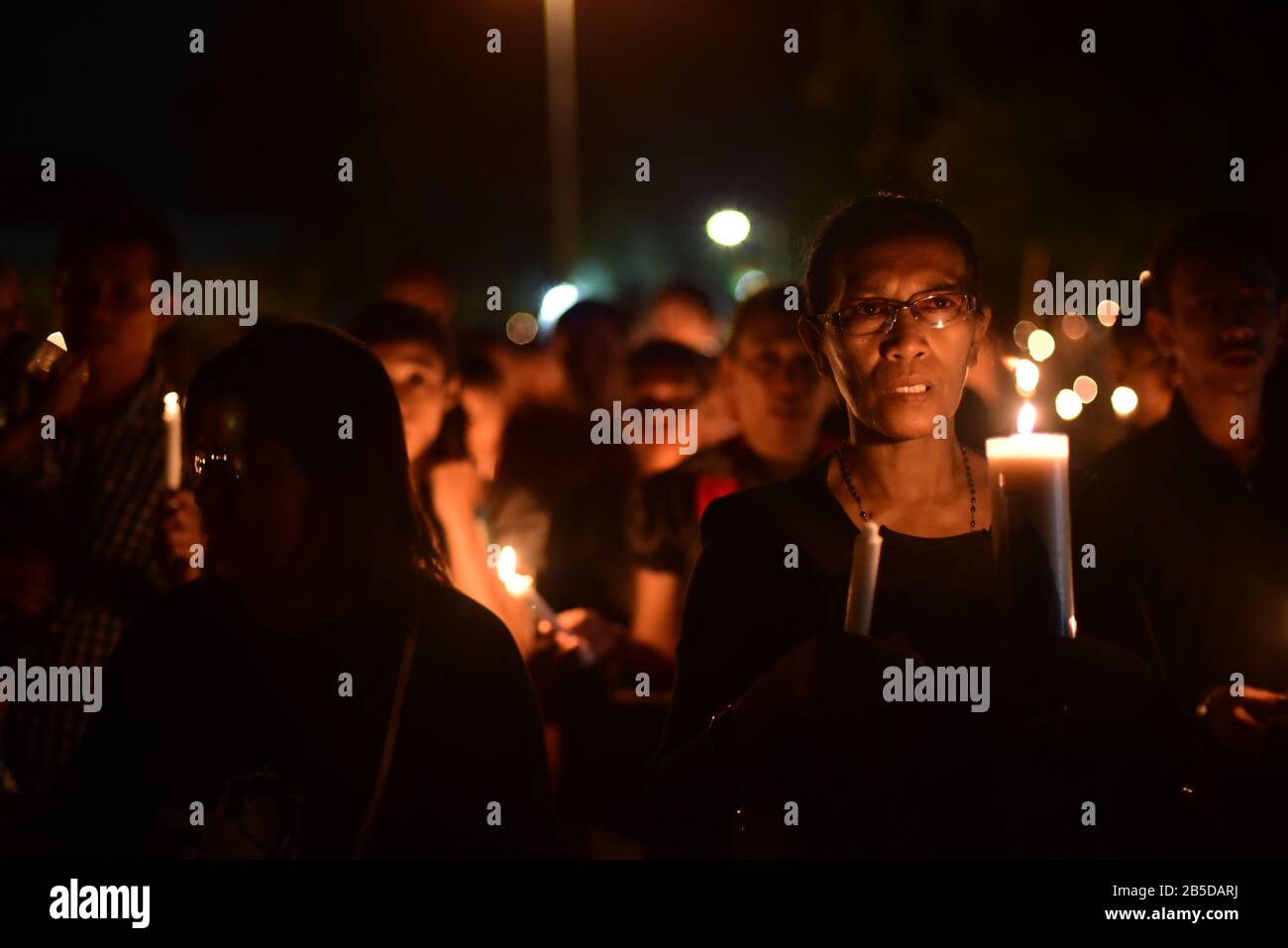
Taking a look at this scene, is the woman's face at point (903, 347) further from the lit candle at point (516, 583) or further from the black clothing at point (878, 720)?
the lit candle at point (516, 583)

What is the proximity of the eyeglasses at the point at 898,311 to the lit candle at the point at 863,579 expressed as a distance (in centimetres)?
59

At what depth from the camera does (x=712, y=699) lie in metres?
2.33

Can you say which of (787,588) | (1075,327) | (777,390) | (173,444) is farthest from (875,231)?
(1075,327)

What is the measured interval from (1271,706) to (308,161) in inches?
665

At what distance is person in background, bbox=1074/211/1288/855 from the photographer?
265 centimetres

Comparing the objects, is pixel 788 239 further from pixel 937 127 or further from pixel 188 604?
pixel 937 127

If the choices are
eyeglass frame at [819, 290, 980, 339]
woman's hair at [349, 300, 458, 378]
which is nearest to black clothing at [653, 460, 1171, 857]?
eyeglass frame at [819, 290, 980, 339]

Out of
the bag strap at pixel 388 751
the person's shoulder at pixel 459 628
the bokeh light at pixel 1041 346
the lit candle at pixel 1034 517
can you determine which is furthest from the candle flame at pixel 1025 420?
the bokeh light at pixel 1041 346

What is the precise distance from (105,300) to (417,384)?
88cm

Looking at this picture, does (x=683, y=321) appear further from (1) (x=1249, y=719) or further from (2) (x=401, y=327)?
(1) (x=1249, y=719)

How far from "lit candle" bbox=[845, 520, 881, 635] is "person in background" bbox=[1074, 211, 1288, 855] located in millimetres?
676

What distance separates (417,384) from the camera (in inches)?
160

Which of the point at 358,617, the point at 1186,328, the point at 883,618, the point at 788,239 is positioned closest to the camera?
the point at 883,618

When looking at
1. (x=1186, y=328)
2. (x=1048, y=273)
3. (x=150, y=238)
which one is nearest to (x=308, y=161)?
(x=1048, y=273)
